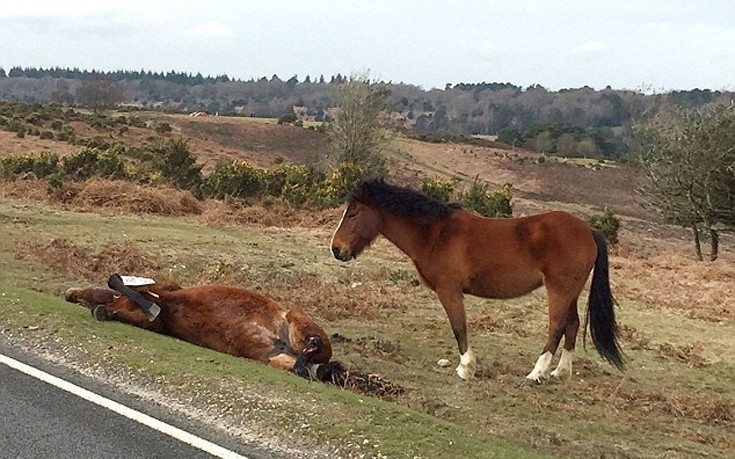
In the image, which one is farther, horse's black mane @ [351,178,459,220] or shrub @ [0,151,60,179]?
shrub @ [0,151,60,179]

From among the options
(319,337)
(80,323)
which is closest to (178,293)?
(80,323)

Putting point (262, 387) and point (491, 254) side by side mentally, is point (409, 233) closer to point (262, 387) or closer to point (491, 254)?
point (491, 254)

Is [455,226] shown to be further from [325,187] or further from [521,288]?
[325,187]

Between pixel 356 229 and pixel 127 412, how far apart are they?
3.54 meters

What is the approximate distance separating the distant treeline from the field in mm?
63718

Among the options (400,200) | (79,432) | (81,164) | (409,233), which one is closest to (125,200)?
(81,164)

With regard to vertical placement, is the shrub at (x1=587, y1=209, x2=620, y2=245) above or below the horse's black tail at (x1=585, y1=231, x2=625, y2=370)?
below

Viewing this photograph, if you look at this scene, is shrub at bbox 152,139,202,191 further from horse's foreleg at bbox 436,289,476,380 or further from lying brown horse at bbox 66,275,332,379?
horse's foreleg at bbox 436,289,476,380

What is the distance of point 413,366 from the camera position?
27.6 feet

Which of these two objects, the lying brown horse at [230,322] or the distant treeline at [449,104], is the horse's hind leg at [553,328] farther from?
the distant treeline at [449,104]

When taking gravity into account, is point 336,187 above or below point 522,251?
below

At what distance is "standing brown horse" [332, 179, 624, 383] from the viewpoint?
8078 mm

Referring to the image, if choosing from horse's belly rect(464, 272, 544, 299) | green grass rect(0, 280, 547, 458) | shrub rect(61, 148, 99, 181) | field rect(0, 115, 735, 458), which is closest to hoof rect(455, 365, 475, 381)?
field rect(0, 115, 735, 458)

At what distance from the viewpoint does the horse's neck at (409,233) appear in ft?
27.6
